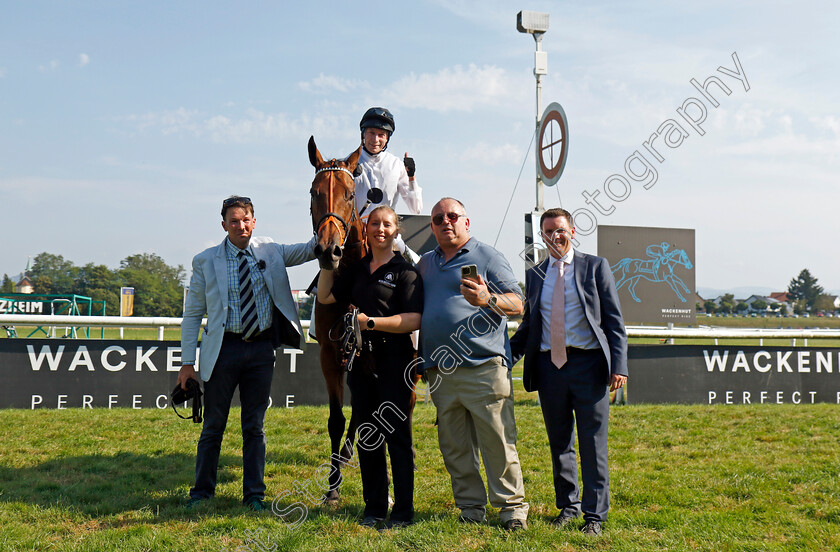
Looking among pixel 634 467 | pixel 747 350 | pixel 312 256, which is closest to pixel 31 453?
pixel 312 256

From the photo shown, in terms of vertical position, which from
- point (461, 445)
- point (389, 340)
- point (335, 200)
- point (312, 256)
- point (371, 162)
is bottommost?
point (461, 445)

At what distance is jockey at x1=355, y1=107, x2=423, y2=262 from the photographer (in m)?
5.09

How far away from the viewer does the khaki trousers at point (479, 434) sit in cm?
386

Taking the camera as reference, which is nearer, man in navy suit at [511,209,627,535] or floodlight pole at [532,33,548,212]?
man in navy suit at [511,209,627,535]

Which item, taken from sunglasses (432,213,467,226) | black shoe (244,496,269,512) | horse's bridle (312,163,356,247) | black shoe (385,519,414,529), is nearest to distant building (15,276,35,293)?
black shoe (244,496,269,512)

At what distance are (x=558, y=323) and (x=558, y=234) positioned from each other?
593mm

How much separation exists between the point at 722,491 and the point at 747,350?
5892 mm

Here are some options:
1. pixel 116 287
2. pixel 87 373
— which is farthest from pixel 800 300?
pixel 87 373

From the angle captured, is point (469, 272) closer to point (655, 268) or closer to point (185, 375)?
point (185, 375)

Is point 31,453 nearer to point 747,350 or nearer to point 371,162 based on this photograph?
point 371,162

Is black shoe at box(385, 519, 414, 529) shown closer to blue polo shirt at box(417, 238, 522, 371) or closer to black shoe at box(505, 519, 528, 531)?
black shoe at box(505, 519, 528, 531)

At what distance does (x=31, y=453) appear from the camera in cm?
588

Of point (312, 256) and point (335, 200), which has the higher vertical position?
point (335, 200)

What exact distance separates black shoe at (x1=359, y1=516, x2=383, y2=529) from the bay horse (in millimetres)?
594
